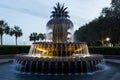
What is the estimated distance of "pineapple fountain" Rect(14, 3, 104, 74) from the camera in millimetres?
15242

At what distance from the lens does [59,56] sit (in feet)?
58.4

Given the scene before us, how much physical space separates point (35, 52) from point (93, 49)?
15.5 meters

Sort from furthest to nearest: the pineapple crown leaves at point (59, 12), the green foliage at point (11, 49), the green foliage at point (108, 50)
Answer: the green foliage at point (11, 49) → the green foliage at point (108, 50) → the pineapple crown leaves at point (59, 12)

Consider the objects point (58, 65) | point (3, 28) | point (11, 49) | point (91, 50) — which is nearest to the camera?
point (58, 65)

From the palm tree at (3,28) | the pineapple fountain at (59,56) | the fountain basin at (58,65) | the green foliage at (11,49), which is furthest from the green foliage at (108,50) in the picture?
the palm tree at (3,28)

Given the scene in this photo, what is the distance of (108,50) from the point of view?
3241 cm

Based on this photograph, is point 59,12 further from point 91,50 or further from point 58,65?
point 91,50

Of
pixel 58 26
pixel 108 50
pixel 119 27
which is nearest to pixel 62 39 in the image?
pixel 58 26

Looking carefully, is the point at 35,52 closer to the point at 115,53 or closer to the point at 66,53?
the point at 66,53

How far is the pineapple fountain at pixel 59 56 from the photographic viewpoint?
15.2 metres

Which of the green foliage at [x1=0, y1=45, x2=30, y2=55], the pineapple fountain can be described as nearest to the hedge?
the green foliage at [x1=0, y1=45, x2=30, y2=55]

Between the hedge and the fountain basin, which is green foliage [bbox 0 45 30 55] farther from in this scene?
the fountain basin

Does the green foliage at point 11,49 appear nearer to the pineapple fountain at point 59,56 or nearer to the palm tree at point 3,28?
the pineapple fountain at point 59,56

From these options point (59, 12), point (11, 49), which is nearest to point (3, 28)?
point (11, 49)
